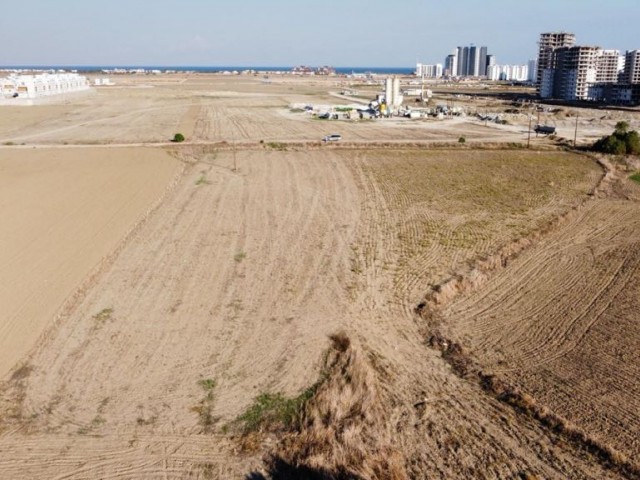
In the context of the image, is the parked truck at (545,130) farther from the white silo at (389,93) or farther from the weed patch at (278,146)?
the weed patch at (278,146)

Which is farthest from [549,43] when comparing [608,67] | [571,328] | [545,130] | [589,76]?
[571,328]

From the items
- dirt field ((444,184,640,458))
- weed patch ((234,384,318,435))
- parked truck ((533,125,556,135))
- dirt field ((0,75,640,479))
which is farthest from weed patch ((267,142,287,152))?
weed patch ((234,384,318,435))

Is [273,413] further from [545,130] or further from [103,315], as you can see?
[545,130]

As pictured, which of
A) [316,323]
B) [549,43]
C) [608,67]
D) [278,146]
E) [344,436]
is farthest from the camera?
[549,43]

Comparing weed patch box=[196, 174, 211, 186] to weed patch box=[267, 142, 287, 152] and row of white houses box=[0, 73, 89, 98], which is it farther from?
row of white houses box=[0, 73, 89, 98]

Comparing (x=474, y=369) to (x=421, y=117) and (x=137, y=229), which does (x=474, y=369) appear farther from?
(x=421, y=117)

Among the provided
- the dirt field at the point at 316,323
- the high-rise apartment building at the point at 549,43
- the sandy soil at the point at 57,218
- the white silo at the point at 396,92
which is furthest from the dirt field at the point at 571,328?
the high-rise apartment building at the point at 549,43
